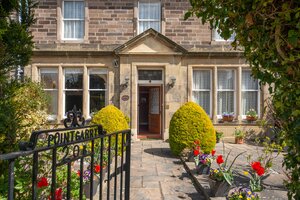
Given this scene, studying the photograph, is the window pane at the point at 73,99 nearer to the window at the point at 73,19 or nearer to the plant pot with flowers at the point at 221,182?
the window at the point at 73,19

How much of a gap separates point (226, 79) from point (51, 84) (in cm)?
775

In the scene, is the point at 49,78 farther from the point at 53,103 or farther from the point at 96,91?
the point at 96,91

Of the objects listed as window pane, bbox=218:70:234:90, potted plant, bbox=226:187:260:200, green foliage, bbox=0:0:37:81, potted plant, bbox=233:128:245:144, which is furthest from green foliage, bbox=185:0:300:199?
window pane, bbox=218:70:234:90

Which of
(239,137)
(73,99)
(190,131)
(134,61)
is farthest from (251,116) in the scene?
(73,99)

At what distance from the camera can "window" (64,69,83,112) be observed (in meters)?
11.6

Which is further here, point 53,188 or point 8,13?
point 8,13

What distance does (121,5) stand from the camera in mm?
11586


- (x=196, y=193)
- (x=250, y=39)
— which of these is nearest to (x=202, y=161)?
(x=196, y=193)

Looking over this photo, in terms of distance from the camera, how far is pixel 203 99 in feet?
39.1

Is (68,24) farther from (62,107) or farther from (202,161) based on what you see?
(202,161)

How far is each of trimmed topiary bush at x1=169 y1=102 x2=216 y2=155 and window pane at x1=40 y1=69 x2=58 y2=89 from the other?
6.30m

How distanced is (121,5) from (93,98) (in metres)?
4.22

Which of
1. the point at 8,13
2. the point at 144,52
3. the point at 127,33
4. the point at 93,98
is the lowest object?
the point at 93,98

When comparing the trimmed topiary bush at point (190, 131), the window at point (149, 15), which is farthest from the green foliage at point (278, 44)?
the window at point (149, 15)
